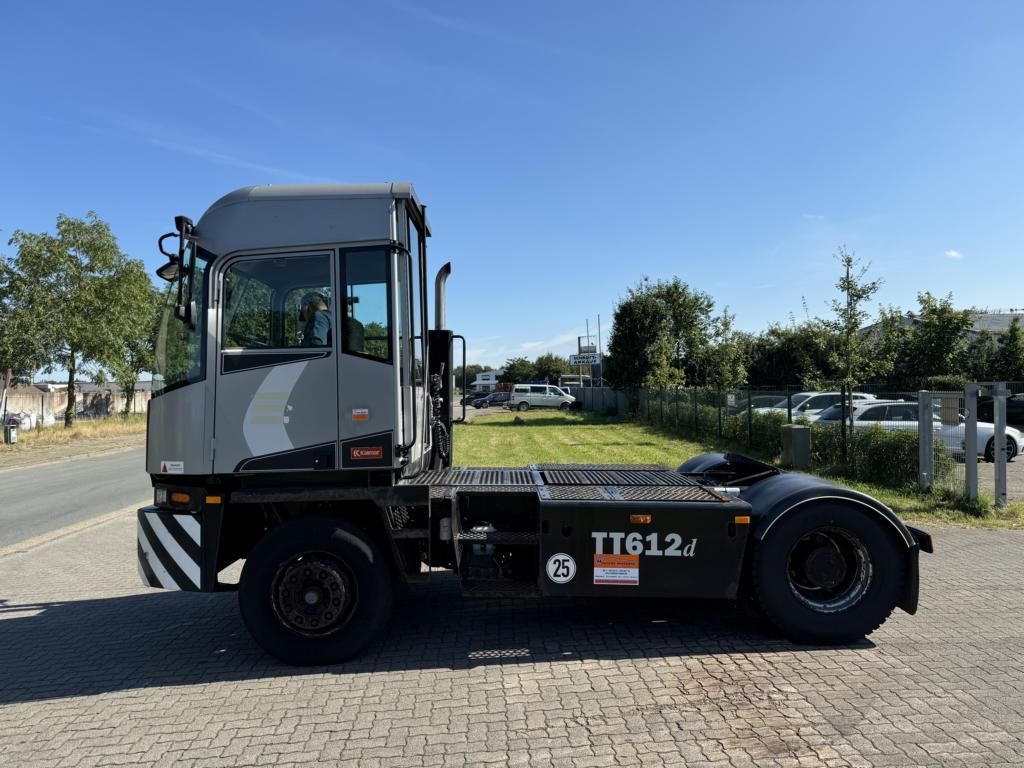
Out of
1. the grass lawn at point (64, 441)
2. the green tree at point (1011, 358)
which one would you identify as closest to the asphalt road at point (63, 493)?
the grass lawn at point (64, 441)

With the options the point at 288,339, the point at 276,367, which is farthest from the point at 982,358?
the point at 276,367

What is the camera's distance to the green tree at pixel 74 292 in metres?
29.0

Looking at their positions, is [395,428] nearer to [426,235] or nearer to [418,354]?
[418,354]

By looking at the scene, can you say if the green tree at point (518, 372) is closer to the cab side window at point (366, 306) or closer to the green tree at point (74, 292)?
the green tree at point (74, 292)

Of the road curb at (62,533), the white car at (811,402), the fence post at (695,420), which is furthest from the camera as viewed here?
the fence post at (695,420)

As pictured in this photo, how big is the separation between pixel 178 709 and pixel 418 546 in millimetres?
1680

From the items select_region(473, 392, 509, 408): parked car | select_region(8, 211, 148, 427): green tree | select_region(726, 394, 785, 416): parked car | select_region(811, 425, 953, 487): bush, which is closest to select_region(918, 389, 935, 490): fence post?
select_region(811, 425, 953, 487): bush

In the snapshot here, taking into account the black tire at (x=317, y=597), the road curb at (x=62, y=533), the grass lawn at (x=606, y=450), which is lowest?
the road curb at (x=62, y=533)

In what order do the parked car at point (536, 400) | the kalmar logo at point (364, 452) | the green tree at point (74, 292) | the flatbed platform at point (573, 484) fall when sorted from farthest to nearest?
the parked car at point (536, 400) → the green tree at point (74, 292) → the flatbed platform at point (573, 484) → the kalmar logo at point (364, 452)

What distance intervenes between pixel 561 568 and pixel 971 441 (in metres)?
8.19

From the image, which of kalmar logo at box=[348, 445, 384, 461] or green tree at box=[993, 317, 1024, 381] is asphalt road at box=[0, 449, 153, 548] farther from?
green tree at box=[993, 317, 1024, 381]

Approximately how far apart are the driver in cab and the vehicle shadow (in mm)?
2154

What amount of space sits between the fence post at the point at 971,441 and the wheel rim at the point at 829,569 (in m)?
6.33

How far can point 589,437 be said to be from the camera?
981 inches
